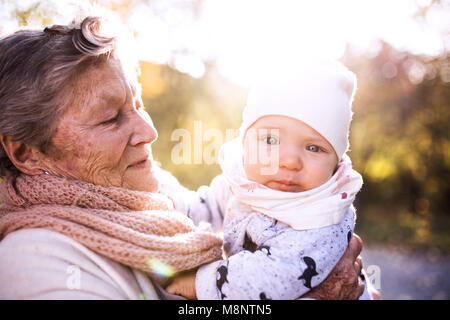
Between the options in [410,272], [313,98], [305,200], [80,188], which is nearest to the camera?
[80,188]

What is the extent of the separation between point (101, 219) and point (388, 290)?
713 cm

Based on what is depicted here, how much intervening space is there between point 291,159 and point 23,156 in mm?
1288

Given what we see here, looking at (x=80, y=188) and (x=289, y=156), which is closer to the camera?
(x=80, y=188)

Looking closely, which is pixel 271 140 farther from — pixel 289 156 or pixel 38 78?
pixel 38 78

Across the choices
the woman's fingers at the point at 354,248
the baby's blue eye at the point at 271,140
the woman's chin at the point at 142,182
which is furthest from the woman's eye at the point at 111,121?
the woman's fingers at the point at 354,248

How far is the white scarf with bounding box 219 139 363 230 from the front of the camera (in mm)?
1616

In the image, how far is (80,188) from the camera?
1554mm

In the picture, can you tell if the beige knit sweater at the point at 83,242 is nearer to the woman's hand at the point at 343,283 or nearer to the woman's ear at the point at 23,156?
the woman's ear at the point at 23,156

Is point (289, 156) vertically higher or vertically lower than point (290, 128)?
lower

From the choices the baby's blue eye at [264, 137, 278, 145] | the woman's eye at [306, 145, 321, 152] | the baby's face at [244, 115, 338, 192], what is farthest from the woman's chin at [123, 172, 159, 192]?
the woman's eye at [306, 145, 321, 152]

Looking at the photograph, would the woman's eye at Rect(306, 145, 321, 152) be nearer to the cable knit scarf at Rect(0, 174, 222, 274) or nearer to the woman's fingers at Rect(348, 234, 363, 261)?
the woman's fingers at Rect(348, 234, 363, 261)

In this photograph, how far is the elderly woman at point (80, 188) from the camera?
1.37 m

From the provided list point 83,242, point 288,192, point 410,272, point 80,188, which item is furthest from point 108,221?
point 410,272

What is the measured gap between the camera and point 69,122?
1558 millimetres
